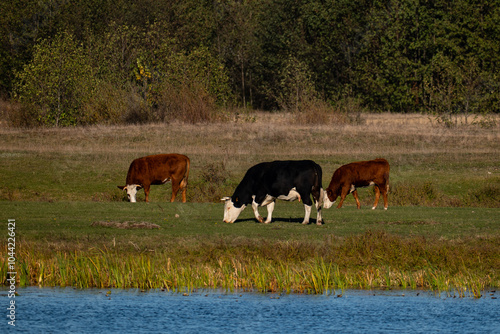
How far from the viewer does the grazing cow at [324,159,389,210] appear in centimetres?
3089

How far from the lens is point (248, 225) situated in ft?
82.4

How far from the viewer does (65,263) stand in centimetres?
1903

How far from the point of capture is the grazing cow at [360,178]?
1216 inches

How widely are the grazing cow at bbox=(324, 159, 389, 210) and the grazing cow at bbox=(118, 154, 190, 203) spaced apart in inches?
257

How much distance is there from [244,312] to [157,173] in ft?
59.1

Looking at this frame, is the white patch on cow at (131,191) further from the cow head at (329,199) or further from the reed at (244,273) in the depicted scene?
the reed at (244,273)

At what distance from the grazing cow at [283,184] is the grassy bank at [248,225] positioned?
34.1 inches

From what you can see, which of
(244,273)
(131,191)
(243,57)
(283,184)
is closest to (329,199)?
(283,184)

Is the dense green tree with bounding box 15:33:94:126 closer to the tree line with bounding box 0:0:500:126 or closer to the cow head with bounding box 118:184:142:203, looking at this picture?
the tree line with bounding box 0:0:500:126

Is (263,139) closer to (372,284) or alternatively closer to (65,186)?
(65,186)

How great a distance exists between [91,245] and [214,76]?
5935 centimetres

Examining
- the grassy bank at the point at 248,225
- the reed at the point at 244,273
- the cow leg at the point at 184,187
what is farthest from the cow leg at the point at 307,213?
the cow leg at the point at 184,187

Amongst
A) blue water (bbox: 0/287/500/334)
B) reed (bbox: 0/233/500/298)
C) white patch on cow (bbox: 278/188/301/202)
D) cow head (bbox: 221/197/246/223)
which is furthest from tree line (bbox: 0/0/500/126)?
blue water (bbox: 0/287/500/334)

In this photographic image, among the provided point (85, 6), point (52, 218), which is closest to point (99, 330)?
point (52, 218)
